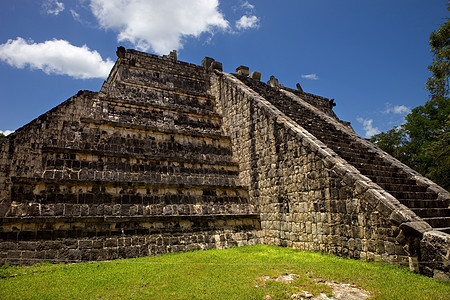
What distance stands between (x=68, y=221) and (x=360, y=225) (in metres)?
7.16

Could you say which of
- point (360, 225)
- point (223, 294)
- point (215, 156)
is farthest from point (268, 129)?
point (223, 294)

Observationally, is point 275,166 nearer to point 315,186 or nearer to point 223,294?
point 315,186

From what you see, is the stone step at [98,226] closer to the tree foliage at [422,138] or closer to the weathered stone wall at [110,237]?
the weathered stone wall at [110,237]

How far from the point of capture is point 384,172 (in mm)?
8758

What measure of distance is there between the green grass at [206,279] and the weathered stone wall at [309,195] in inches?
19.1

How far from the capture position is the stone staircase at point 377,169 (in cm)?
705

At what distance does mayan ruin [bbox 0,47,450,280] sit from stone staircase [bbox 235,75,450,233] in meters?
0.04

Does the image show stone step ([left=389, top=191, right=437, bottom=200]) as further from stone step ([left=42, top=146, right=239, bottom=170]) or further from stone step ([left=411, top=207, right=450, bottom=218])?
stone step ([left=42, top=146, right=239, bottom=170])

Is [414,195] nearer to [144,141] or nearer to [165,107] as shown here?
[144,141]

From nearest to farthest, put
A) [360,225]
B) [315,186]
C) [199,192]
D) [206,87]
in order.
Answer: [360,225], [315,186], [199,192], [206,87]

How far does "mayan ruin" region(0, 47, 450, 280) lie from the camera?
6.51m

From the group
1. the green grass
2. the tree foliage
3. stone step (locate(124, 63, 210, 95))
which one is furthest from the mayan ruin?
the tree foliage

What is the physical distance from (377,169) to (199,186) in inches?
227

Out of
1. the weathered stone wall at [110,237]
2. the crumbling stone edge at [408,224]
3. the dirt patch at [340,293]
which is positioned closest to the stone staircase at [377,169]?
the crumbling stone edge at [408,224]
